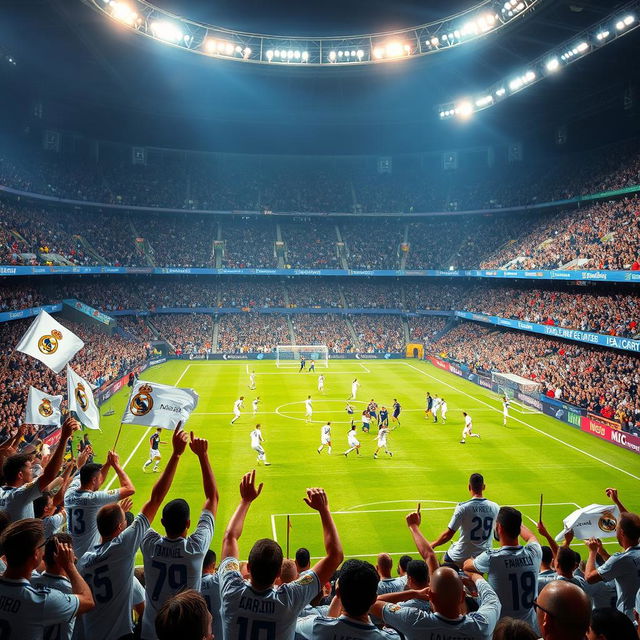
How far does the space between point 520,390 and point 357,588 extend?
123 ft

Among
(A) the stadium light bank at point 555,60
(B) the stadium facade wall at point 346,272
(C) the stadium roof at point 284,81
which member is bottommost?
(B) the stadium facade wall at point 346,272

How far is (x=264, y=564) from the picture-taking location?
4.32 metres

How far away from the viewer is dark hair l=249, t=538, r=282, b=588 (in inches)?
170

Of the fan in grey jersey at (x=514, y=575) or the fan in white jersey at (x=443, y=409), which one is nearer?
the fan in grey jersey at (x=514, y=575)

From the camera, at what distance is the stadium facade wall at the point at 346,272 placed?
126 ft

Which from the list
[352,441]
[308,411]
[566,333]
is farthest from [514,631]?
[566,333]

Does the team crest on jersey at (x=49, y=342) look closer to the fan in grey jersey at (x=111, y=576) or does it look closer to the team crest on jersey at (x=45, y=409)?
the team crest on jersey at (x=45, y=409)

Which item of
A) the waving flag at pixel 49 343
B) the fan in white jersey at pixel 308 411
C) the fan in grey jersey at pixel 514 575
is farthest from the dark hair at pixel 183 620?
the fan in white jersey at pixel 308 411

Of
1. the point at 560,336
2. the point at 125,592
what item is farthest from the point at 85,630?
the point at 560,336

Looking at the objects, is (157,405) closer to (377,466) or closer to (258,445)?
(258,445)

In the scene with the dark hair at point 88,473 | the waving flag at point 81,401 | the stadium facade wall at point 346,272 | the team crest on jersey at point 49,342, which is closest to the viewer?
the dark hair at point 88,473

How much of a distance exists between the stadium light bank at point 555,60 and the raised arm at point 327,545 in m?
37.5

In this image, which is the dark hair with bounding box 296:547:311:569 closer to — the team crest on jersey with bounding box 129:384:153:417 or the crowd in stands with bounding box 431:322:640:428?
the team crest on jersey with bounding box 129:384:153:417

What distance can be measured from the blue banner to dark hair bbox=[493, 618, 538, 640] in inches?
1323
